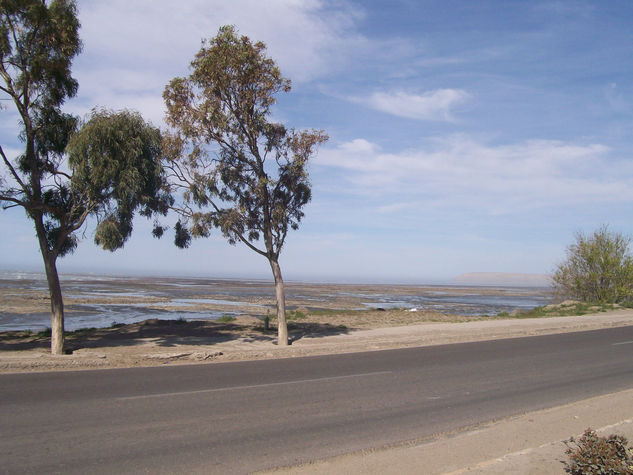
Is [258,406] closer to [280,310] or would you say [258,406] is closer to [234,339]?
[280,310]

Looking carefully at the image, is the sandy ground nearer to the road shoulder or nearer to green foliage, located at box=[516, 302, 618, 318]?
the road shoulder

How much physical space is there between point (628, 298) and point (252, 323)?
94.3 feet

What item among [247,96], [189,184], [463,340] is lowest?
[463,340]

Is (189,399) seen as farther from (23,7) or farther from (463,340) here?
(463,340)

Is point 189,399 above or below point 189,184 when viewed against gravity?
below

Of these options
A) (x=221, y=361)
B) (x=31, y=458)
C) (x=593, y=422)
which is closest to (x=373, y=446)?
(x=593, y=422)

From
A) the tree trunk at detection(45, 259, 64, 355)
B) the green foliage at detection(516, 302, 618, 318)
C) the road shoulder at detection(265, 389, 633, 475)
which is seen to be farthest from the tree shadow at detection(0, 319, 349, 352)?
the green foliage at detection(516, 302, 618, 318)

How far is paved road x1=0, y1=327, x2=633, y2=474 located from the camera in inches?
235

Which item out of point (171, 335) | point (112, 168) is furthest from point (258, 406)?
point (171, 335)

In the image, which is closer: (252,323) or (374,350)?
(374,350)

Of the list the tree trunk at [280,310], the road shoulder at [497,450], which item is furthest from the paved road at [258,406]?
the tree trunk at [280,310]

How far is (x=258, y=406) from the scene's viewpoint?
8.30 metres

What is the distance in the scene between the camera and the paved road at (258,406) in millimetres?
5977

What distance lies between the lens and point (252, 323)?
77.0 feet
